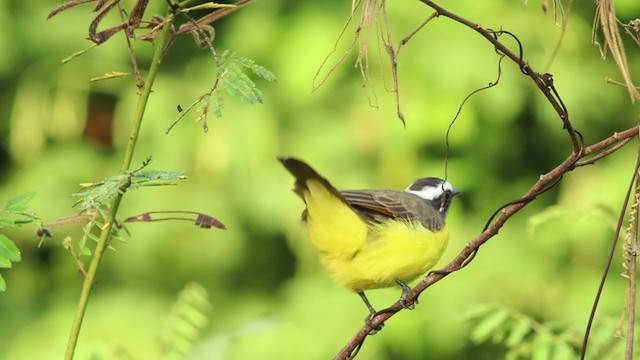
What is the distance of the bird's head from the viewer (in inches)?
115

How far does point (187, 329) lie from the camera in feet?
8.84

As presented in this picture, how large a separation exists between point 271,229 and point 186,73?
3.02 feet

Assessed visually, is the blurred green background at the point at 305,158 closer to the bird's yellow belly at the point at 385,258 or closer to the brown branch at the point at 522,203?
the bird's yellow belly at the point at 385,258

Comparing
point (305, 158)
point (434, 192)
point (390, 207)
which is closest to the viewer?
point (390, 207)

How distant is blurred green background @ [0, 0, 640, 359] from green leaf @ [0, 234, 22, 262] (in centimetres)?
309

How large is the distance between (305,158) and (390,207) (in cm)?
240

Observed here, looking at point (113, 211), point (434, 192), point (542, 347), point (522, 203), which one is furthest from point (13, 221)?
point (434, 192)

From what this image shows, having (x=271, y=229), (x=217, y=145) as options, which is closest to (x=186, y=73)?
(x=217, y=145)

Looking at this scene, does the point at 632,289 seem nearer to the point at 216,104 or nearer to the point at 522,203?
the point at 522,203

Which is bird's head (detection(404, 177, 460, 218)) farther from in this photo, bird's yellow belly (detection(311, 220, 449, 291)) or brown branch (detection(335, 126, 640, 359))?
brown branch (detection(335, 126, 640, 359))

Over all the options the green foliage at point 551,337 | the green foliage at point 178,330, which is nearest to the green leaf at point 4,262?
the green foliage at point 178,330

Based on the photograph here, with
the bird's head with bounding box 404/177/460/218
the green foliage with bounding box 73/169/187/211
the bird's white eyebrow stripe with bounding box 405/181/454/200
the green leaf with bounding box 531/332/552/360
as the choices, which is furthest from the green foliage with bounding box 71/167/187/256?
the bird's white eyebrow stripe with bounding box 405/181/454/200

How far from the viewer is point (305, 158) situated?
4.79 metres

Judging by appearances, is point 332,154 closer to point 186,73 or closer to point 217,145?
point 217,145
